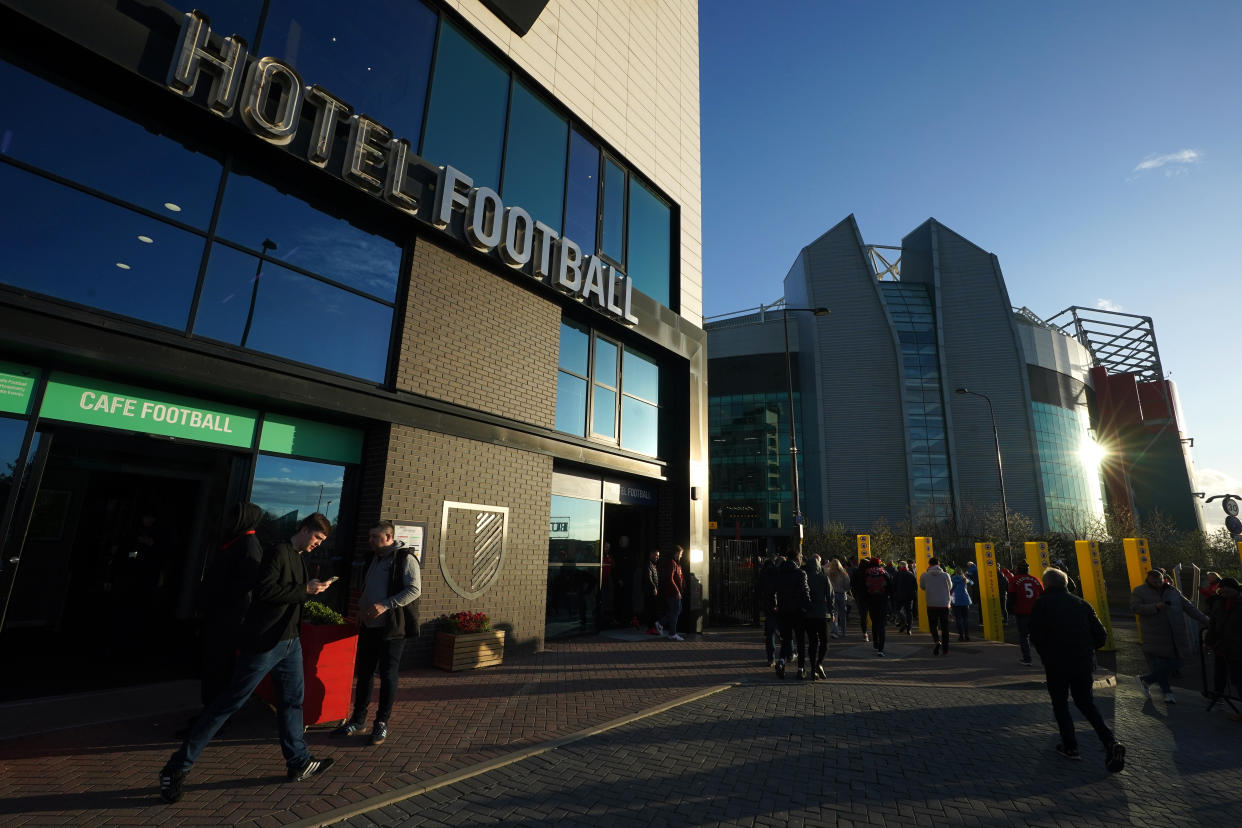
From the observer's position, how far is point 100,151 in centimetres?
582

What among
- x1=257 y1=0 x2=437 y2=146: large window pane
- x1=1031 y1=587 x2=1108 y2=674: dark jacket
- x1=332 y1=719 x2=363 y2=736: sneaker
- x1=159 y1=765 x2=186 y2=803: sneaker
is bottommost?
x1=332 y1=719 x2=363 y2=736: sneaker

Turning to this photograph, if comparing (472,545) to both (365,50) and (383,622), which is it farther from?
(365,50)

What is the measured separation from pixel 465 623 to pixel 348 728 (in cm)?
294

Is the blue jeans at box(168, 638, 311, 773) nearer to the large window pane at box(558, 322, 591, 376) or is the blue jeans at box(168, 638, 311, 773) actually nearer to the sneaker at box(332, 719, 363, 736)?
the sneaker at box(332, 719, 363, 736)

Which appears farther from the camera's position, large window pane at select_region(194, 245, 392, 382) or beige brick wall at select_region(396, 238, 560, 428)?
beige brick wall at select_region(396, 238, 560, 428)

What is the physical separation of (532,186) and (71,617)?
971 centimetres

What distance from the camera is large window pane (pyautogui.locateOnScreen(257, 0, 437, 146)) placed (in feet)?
23.7

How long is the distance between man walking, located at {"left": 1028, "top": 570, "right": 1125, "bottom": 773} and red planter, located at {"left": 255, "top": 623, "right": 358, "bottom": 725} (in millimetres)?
6413

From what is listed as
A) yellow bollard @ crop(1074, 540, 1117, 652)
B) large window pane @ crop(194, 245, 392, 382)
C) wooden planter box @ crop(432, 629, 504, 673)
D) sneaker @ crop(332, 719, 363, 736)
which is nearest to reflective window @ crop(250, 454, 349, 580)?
large window pane @ crop(194, 245, 392, 382)

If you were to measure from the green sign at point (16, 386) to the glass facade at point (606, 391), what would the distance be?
695cm

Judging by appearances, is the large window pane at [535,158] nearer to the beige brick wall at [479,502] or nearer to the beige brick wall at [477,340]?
the beige brick wall at [477,340]

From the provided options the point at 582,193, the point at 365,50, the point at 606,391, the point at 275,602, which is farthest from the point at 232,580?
the point at 582,193

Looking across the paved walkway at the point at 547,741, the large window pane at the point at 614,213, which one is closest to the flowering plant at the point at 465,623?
the paved walkway at the point at 547,741

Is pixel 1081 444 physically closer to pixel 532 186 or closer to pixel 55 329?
pixel 532 186
